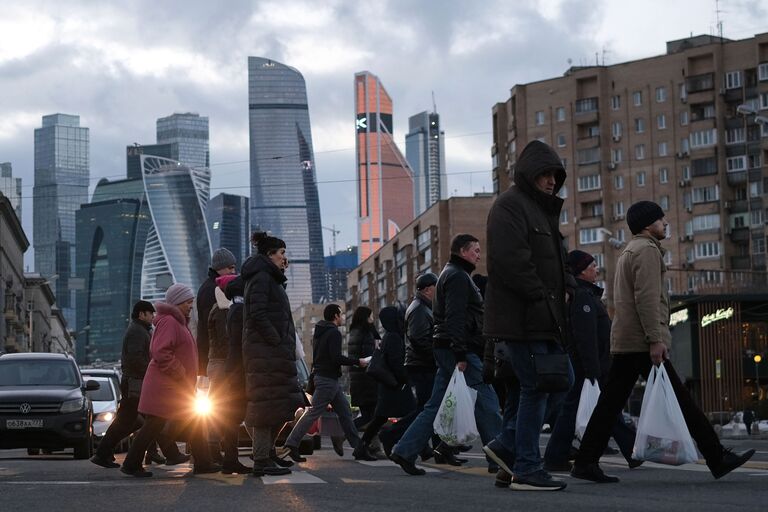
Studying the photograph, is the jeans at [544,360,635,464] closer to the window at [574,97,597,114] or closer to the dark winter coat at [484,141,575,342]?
the dark winter coat at [484,141,575,342]

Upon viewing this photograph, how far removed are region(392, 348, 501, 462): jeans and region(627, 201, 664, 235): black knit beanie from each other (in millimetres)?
2090

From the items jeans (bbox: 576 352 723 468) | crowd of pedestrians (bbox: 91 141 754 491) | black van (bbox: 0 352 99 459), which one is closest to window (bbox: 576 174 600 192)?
black van (bbox: 0 352 99 459)

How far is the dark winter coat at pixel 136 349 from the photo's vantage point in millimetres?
17594

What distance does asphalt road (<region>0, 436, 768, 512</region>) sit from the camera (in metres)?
8.74

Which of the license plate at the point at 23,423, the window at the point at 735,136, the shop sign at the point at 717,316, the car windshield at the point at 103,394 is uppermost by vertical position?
the window at the point at 735,136

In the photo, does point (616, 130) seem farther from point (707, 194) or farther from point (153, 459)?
point (153, 459)

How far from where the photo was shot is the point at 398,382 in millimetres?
15680

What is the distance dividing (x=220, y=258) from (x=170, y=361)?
1293mm

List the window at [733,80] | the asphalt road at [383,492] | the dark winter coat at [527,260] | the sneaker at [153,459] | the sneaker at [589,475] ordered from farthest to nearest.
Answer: the window at [733,80] < the sneaker at [153,459] < the sneaker at [589,475] < the dark winter coat at [527,260] < the asphalt road at [383,492]

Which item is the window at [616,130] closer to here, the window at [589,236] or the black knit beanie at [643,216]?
the window at [589,236]

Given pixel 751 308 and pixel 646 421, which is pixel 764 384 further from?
pixel 646 421

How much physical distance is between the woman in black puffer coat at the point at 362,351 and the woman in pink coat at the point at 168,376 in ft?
11.5

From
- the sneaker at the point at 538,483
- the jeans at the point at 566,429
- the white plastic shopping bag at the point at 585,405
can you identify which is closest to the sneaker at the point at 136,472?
the jeans at the point at 566,429

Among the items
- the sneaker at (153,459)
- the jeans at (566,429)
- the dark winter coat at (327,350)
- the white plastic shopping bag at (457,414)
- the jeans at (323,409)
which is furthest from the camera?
the sneaker at (153,459)
